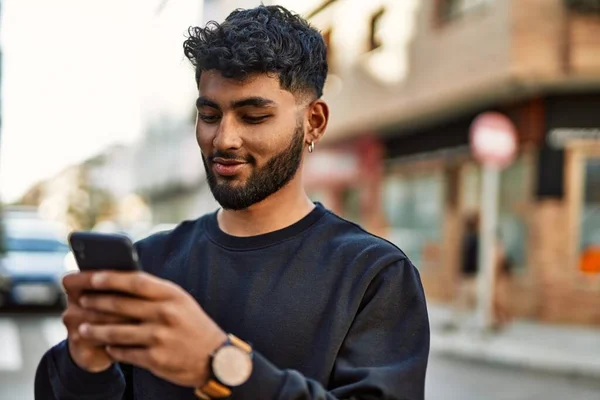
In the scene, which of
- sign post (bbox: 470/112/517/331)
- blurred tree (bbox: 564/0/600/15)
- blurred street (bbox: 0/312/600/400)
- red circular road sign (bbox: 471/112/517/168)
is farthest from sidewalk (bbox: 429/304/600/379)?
blurred tree (bbox: 564/0/600/15)

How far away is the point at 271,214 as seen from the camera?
1.78 metres

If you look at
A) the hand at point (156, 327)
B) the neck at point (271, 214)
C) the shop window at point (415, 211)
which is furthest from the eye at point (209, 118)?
the shop window at point (415, 211)

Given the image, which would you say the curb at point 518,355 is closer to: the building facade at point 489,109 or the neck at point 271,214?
the building facade at point 489,109

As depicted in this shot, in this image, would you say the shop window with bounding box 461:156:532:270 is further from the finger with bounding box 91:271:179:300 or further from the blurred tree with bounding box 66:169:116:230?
the blurred tree with bounding box 66:169:116:230

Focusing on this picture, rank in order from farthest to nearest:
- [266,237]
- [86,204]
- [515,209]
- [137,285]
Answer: [86,204]
[515,209]
[266,237]
[137,285]

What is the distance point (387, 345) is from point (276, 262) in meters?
0.28

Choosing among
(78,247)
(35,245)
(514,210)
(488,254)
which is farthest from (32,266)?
(78,247)

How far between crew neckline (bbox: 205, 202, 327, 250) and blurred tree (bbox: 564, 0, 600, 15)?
13.1m

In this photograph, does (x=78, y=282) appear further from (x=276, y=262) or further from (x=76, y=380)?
(x=276, y=262)

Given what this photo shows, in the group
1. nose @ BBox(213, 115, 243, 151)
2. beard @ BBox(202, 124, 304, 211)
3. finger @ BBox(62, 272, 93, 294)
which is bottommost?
finger @ BBox(62, 272, 93, 294)

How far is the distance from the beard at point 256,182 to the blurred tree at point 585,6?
1313 centimetres

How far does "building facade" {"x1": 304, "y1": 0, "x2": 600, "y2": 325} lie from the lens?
13984 mm

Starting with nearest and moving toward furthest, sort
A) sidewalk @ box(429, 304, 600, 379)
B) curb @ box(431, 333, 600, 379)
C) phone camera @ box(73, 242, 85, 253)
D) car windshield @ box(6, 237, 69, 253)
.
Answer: phone camera @ box(73, 242, 85, 253), curb @ box(431, 333, 600, 379), sidewalk @ box(429, 304, 600, 379), car windshield @ box(6, 237, 69, 253)

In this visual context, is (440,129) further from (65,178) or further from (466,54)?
(65,178)
